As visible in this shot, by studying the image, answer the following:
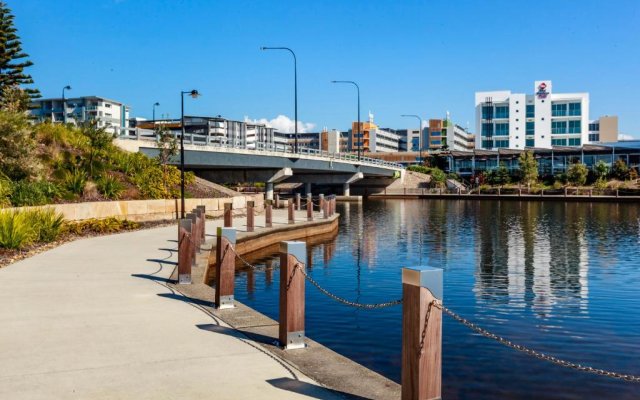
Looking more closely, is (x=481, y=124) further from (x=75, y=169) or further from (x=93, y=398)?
(x=93, y=398)

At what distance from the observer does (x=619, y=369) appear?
9320mm

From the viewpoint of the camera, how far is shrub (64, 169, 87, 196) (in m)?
27.0

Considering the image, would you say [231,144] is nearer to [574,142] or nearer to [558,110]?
[558,110]

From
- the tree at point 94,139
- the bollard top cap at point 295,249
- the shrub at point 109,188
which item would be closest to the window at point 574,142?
the tree at point 94,139

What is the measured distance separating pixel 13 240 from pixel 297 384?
12.9m

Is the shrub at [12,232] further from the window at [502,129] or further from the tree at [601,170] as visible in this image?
the window at [502,129]

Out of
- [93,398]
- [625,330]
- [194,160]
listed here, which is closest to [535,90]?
[194,160]

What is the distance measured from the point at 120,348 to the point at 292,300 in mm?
2229

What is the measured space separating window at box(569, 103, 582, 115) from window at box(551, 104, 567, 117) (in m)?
1.18

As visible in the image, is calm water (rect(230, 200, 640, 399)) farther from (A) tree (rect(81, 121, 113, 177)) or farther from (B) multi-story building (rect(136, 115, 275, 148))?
(B) multi-story building (rect(136, 115, 275, 148))

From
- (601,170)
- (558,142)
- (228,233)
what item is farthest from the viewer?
(558,142)

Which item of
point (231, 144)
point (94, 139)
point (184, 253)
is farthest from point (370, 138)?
point (184, 253)

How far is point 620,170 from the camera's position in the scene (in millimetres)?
93312

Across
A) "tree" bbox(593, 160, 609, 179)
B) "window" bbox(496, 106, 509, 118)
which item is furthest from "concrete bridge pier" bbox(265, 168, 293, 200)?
"window" bbox(496, 106, 509, 118)
